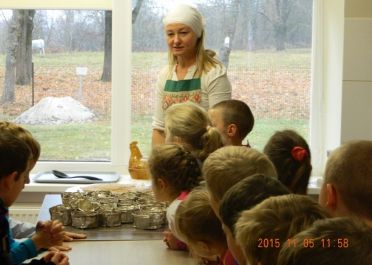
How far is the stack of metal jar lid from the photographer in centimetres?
211

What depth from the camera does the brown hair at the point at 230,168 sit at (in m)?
1.59

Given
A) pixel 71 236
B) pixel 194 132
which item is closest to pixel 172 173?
pixel 194 132

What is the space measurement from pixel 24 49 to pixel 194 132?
5.79 ft

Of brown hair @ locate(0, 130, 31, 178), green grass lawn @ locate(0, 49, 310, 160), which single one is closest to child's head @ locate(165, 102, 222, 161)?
brown hair @ locate(0, 130, 31, 178)

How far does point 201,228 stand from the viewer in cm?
159

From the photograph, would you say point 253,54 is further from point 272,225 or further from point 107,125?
point 272,225

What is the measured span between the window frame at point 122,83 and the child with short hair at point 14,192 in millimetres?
1774

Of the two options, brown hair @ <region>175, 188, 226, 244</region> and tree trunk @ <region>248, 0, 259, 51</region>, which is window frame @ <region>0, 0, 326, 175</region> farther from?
brown hair @ <region>175, 188, 226, 244</region>

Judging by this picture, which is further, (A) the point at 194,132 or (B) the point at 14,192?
(A) the point at 194,132

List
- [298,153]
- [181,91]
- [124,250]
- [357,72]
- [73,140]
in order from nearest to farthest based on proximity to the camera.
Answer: [124,250]
[298,153]
[181,91]
[357,72]
[73,140]

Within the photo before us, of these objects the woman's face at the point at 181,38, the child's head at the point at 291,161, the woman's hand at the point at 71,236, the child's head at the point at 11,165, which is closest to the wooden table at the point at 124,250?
A: the woman's hand at the point at 71,236

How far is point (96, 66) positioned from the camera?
3668mm

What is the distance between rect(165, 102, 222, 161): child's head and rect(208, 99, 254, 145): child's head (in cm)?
14

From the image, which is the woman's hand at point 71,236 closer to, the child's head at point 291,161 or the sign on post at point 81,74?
the child's head at point 291,161
